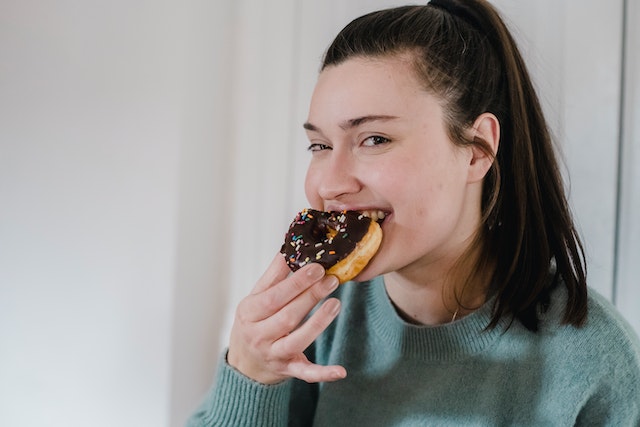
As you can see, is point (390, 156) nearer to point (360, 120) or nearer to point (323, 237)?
point (360, 120)

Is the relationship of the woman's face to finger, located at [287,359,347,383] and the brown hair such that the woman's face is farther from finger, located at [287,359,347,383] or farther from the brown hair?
Answer: finger, located at [287,359,347,383]

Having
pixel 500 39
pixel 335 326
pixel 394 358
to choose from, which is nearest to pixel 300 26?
pixel 500 39

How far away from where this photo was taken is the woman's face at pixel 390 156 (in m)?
1.01

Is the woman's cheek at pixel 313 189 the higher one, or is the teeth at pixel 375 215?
the woman's cheek at pixel 313 189

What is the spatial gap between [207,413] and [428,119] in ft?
2.58

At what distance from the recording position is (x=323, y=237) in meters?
1.10

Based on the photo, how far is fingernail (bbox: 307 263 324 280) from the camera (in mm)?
978

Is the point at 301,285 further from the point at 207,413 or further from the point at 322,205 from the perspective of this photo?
the point at 207,413

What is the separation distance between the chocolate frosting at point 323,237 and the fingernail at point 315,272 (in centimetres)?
2

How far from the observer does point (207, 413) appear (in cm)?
119

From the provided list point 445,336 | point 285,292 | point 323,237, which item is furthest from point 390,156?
point 445,336

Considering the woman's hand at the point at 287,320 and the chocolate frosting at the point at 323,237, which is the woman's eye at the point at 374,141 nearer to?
the chocolate frosting at the point at 323,237

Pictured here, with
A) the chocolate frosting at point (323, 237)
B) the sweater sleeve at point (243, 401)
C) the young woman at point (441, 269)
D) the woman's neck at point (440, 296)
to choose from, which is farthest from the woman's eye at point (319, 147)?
the sweater sleeve at point (243, 401)

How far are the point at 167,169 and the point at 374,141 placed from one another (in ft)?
2.81
